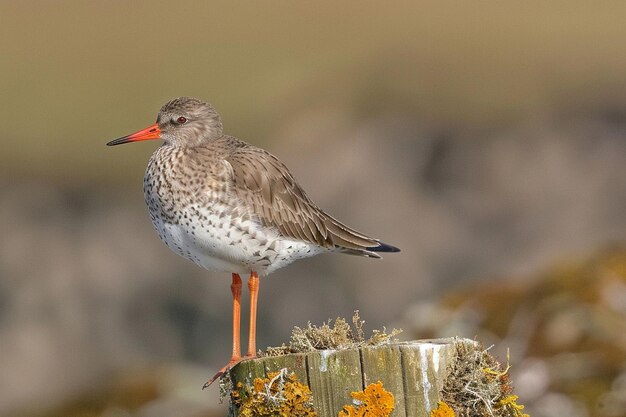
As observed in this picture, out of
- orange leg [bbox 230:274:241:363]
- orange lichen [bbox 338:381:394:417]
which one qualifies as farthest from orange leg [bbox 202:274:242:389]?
orange lichen [bbox 338:381:394:417]

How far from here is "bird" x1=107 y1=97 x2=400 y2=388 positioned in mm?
9719

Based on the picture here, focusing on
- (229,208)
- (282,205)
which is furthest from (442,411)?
(282,205)

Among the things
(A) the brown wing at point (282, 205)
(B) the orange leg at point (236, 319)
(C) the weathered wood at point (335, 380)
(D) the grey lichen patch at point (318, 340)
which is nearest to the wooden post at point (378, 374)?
(C) the weathered wood at point (335, 380)

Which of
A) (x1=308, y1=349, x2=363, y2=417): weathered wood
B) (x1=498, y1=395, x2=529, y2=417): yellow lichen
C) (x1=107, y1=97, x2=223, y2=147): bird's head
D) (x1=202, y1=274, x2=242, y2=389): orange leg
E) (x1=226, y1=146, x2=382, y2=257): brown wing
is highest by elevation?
(x1=107, y1=97, x2=223, y2=147): bird's head

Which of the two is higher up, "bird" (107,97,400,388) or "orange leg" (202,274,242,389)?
"bird" (107,97,400,388)

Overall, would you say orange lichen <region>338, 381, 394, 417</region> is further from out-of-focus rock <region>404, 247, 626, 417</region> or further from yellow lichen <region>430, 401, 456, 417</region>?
out-of-focus rock <region>404, 247, 626, 417</region>

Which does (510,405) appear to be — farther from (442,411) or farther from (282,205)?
(282,205)

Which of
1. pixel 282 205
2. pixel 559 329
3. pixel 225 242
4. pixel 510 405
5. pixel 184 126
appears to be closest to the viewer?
pixel 510 405

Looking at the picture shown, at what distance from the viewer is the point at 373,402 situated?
7273 mm

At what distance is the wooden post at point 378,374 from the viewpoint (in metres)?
7.35

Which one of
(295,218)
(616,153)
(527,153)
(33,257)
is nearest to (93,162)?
(33,257)

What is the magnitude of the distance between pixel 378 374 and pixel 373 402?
0.19 m

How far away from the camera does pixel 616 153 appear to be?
850 inches

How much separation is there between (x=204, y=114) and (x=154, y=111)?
14709 millimetres
